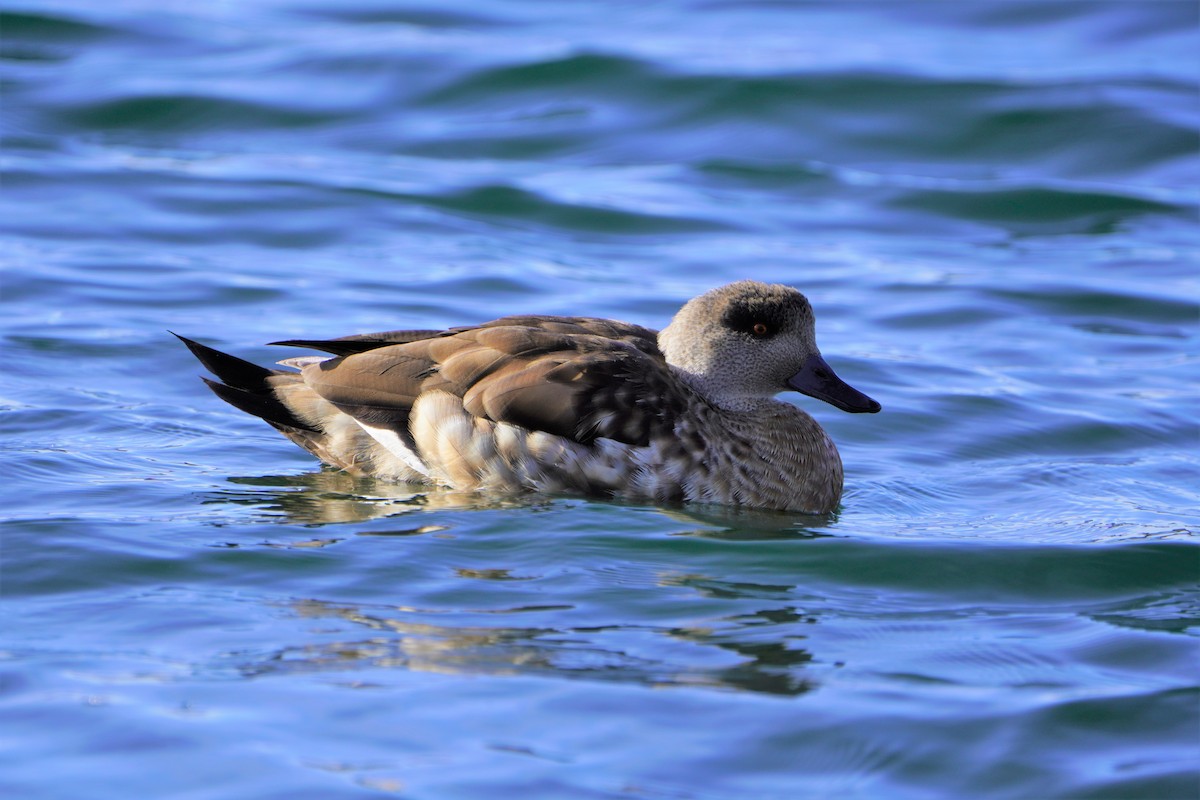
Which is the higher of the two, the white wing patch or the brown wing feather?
the brown wing feather

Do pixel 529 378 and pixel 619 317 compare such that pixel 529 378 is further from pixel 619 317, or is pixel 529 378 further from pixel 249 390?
pixel 619 317

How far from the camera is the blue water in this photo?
5.57 m

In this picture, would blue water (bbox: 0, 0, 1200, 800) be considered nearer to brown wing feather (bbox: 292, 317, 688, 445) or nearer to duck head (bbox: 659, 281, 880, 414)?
brown wing feather (bbox: 292, 317, 688, 445)

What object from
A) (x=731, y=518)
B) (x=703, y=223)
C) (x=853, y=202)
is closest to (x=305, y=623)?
(x=731, y=518)

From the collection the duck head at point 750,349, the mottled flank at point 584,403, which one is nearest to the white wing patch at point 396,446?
the mottled flank at point 584,403

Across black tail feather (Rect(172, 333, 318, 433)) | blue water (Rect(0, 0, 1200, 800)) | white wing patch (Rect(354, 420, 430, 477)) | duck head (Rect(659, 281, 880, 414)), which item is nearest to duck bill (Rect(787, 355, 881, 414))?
duck head (Rect(659, 281, 880, 414))

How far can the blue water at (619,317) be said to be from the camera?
5574 mm

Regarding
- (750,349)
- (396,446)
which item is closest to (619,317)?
(750,349)

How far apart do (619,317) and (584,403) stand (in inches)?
151

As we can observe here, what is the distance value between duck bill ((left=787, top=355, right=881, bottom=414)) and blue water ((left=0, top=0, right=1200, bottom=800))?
51 cm

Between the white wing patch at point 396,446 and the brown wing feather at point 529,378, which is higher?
the brown wing feather at point 529,378

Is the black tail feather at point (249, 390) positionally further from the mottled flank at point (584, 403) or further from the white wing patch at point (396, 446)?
the white wing patch at point (396, 446)

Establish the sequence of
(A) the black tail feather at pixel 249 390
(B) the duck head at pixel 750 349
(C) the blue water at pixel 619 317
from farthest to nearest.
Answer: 1. (A) the black tail feather at pixel 249 390
2. (B) the duck head at pixel 750 349
3. (C) the blue water at pixel 619 317

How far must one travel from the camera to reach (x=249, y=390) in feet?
27.5
